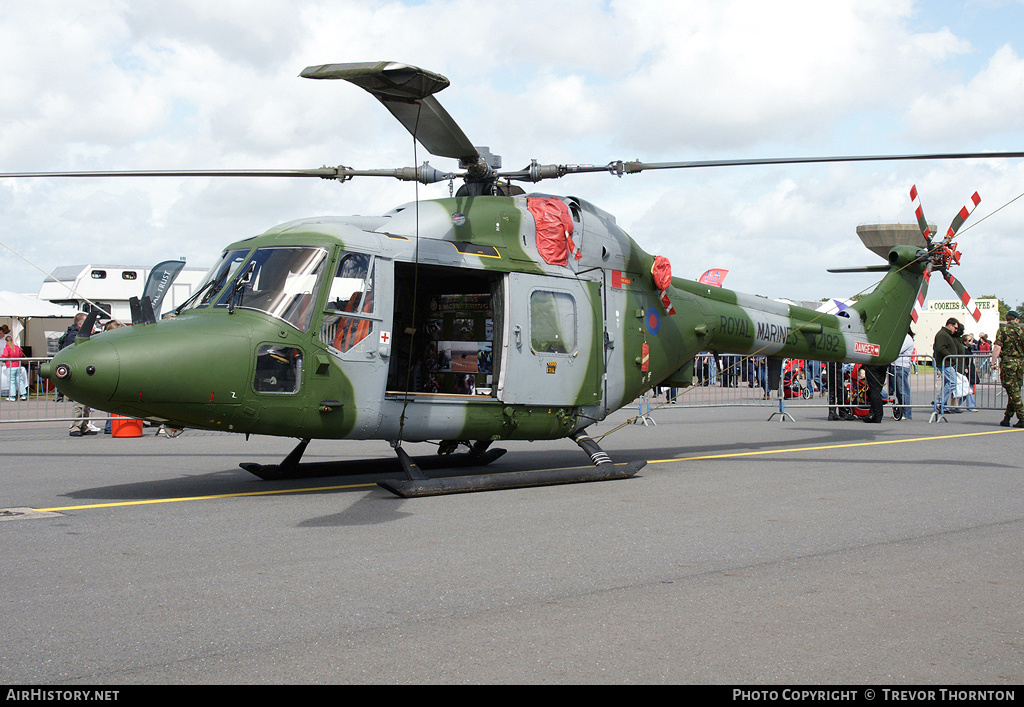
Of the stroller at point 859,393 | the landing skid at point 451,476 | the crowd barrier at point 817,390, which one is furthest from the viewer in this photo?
the crowd barrier at point 817,390

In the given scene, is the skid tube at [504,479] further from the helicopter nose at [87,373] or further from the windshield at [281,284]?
the helicopter nose at [87,373]

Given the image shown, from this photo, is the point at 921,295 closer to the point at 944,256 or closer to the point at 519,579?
the point at 944,256

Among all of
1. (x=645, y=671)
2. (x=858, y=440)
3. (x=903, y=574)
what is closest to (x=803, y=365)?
(x=858, y=440)

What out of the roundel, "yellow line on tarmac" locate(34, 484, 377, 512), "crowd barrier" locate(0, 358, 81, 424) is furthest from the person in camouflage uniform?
"crowd barrier" locate(0, 358, 81, 424)

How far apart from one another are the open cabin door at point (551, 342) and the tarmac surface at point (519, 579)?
1167 millimetres

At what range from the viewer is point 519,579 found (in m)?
5.49

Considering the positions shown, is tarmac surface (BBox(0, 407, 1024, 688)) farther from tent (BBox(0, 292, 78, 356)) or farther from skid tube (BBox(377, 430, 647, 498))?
tent (BBox(0, 292, 78, 356))

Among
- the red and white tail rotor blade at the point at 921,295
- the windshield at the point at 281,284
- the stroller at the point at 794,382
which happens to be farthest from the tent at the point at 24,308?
the red and white tail rotor blade at the point at 921,295

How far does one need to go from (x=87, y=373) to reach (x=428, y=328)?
4.41 m

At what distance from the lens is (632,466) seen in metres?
10.2

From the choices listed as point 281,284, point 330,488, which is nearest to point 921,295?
point 330,488

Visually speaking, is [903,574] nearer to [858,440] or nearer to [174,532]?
[174,532]

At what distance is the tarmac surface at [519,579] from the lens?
398 centimetres

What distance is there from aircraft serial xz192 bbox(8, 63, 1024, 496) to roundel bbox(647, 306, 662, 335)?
0.04m
